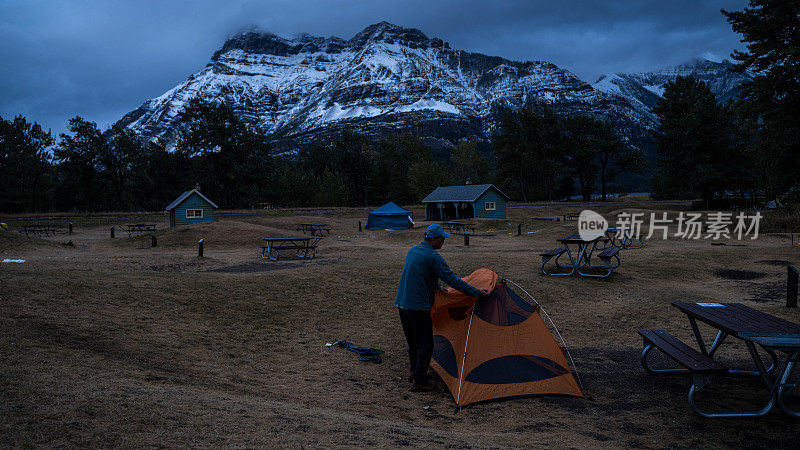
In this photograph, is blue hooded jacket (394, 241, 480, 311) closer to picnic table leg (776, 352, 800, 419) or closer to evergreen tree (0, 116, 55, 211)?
picnic table leg (776, 352, 800, 419)

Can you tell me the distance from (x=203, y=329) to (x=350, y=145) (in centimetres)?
8479

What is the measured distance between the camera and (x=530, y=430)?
498 cm

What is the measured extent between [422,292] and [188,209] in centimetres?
4241

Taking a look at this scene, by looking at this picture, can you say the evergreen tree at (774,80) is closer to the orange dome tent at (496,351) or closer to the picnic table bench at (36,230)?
the orange dome tent at (496,351)

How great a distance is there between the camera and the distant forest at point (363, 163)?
5088 cm

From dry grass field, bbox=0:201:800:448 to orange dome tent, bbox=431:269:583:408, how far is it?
0.23 metres

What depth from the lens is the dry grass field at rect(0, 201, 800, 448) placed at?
4.19 m

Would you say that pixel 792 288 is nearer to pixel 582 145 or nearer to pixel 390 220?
pixel 390 220

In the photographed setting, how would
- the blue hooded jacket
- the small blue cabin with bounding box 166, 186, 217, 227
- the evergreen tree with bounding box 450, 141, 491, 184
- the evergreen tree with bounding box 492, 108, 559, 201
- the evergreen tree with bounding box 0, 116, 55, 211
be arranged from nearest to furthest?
the blue hooded jacket
the small blue cabin with bounding box 166, 186, 217, 227
the evergreen tree with bounding box 0, 116, 55, 211
the evergreen tree with bounding box 492, 108, 559, 201
the evergreen tree with bounding box 450, 141, 491, 184

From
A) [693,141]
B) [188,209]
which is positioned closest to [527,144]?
[693,141]

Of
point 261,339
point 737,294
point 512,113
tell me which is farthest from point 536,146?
point 261,339

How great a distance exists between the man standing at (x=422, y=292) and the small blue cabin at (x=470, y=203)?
4259cm

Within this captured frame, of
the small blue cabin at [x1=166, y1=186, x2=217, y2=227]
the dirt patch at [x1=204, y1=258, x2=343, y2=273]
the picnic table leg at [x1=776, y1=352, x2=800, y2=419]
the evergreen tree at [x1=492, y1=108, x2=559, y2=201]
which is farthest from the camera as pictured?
the evergreen tree at [x1=492, y1=108, x2=559, y2=201]

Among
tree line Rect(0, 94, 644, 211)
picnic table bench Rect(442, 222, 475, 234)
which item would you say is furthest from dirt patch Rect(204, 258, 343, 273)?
tree line Rect(0, 94, 644, 211)
